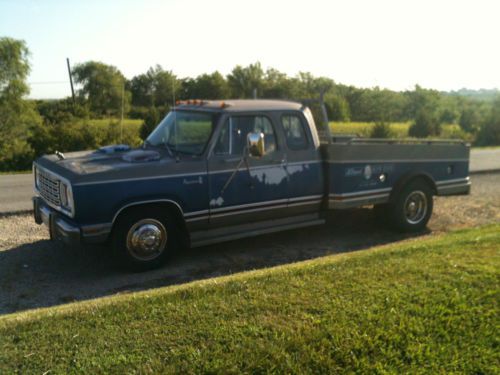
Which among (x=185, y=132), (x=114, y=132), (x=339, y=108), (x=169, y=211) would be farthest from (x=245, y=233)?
(x=114, y=132)

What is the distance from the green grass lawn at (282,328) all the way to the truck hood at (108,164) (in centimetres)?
157

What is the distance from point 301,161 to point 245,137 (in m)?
0.92

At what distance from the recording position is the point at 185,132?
6652 millimetres

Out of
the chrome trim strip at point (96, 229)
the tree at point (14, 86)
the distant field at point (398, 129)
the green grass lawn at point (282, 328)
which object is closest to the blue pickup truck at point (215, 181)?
the chrome trim strip at point (96, 229)

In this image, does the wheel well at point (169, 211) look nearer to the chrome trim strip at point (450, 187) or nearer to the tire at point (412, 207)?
the tire at point (412, 207)

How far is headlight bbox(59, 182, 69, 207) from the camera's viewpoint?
5.55 metres

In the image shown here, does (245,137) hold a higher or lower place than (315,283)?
higher

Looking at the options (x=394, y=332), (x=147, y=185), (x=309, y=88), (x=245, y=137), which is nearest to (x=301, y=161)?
(x=245, y=137)

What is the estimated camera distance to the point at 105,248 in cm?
672

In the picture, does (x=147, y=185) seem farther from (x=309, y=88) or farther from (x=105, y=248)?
(x=309, y=88)

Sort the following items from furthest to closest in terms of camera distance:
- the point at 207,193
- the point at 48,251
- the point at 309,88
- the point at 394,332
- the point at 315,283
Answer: the point at 309,88, the point at 48,251, the point at 207,193, the point at 315,283, the point at 394,332

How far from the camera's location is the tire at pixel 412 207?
7.86m

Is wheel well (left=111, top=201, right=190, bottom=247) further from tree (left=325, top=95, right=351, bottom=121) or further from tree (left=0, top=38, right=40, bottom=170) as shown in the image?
tree (left=0, top=38, right=40, bottom=170)

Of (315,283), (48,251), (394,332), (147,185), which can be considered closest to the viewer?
(394,332)
